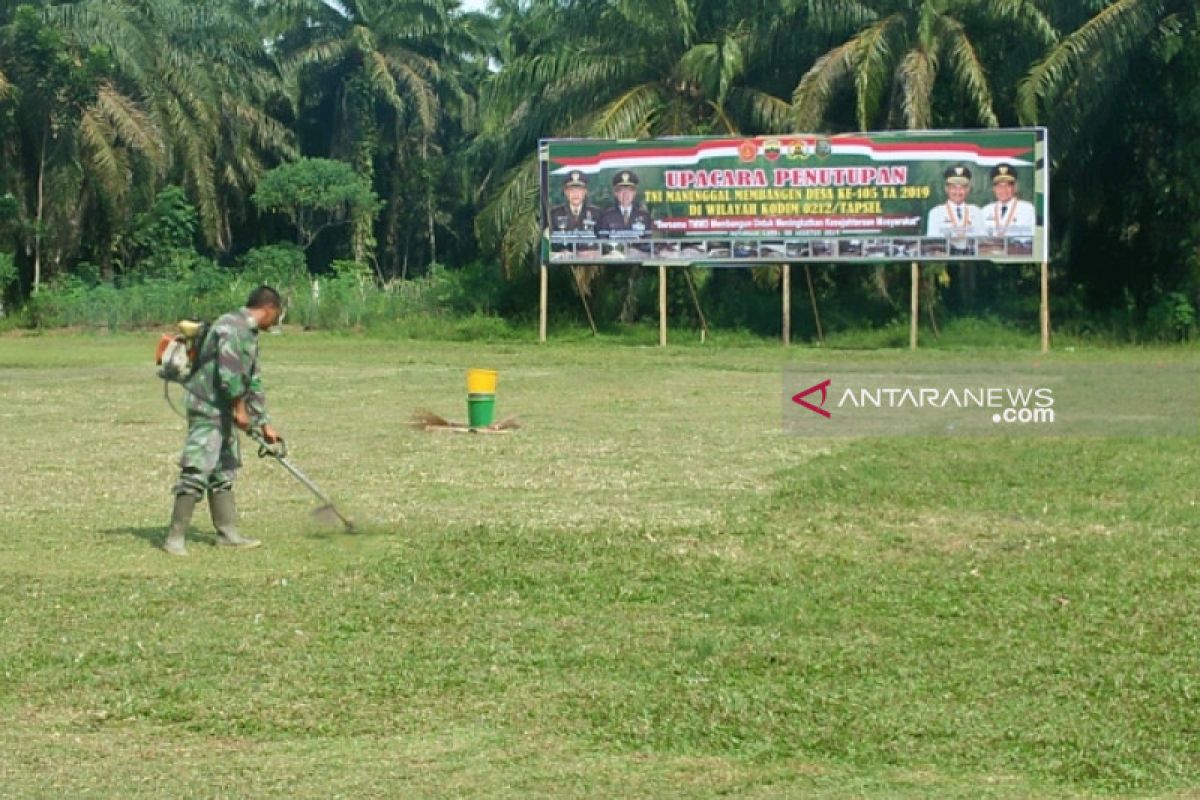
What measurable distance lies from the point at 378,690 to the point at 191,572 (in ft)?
9.09

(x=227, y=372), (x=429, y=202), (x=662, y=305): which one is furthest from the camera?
(x=429, y=202)

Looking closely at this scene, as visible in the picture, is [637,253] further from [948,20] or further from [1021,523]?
[1021,523]

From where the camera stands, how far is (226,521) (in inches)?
412

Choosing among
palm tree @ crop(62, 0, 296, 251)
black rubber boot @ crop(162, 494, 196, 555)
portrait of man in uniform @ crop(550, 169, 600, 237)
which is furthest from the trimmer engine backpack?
palm tree @ crop(62, 0, 296, 251)

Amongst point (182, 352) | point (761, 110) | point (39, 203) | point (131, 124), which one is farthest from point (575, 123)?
point (182, 352)

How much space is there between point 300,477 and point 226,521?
21.2 inches

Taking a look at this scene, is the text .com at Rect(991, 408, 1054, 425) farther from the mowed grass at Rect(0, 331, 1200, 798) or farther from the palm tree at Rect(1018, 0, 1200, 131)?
the palm tree at Rect(1018, 0, 1200, 131)

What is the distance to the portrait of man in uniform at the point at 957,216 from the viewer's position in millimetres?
31344

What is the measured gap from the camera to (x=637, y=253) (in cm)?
3266

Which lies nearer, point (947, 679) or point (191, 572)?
point (947, 679)

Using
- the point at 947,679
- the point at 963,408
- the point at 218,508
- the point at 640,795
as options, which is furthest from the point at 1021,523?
the point at 963,408

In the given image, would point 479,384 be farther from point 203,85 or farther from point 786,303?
point 203,85

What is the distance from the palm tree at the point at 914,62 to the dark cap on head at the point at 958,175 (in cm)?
190

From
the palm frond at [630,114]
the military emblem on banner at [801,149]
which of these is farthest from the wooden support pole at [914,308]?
the palm frond at [630,114]
